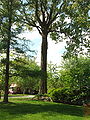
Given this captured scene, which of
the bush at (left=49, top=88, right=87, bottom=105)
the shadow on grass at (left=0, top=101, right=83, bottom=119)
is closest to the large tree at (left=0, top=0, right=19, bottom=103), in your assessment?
the shadow on grass at (left=0, top=101, right=83, bottom=119)

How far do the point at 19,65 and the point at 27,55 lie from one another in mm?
1003

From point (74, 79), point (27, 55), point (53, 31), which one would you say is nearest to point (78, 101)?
point (27, 55)

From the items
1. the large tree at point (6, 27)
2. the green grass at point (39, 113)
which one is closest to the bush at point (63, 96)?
the green grass at point (39, 113)

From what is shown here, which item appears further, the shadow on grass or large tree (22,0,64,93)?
large tree (22,0,64,93)

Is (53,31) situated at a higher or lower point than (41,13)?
lower

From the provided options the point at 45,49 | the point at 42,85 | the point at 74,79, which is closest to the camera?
the point at 74,79

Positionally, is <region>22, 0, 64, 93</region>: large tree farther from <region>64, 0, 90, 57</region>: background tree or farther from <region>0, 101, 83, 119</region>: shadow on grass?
<region>0, 101, 83, 119</region>: shadow on grass

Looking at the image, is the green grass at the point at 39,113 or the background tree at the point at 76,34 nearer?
the green grass at the point at 39,113

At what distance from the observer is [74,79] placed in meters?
7.67

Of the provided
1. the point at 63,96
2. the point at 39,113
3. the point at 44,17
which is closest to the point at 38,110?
the point at 39,113

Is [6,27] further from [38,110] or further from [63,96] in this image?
[63,96]

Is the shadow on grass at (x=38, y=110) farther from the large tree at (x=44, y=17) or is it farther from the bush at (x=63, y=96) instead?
the large tree at (x=44, y=17)

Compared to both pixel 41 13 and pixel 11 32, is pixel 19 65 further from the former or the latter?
pixel 41 13

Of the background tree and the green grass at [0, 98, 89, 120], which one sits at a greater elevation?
the background tree
